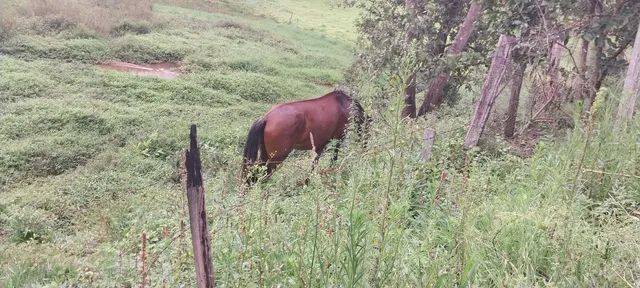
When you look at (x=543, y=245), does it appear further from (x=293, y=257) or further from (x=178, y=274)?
(x=178, y=274)

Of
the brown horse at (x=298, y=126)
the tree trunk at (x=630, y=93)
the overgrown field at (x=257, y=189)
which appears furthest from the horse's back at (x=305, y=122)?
the tree trunk at (x=630, y=93)

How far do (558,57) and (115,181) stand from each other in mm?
5893

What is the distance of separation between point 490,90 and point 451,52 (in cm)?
346

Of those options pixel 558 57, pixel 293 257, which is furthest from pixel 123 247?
pixel 558 57

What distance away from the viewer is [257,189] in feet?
11.8

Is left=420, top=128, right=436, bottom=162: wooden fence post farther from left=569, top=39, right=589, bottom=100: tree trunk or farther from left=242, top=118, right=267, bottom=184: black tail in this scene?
left=569, top=39, right=589, bottom=100: tree trunk

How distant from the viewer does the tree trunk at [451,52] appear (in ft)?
27.4

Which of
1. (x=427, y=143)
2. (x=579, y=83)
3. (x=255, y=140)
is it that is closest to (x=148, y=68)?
(x=255, y=140)

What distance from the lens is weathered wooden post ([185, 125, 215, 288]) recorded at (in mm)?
1719

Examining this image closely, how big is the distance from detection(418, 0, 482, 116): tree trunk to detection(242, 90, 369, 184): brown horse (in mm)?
2269

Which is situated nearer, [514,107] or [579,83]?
[579,83]

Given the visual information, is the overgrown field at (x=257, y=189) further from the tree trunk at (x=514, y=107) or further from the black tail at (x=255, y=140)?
the tree trunk at (x=514, y=107)

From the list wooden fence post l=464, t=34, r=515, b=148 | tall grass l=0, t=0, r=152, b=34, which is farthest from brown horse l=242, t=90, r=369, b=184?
tall grass l=0, t=0, r=152, b=34

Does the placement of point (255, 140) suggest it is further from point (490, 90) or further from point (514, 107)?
point (514, 107)
